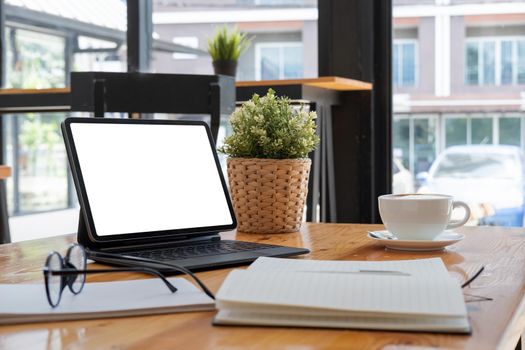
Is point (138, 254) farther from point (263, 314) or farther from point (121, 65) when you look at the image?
point (121, 65)

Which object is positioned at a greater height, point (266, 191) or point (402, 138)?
point (402, 138)

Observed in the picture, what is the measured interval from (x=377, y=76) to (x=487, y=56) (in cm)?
40

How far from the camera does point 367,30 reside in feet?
9.64

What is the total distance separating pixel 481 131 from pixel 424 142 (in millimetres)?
209

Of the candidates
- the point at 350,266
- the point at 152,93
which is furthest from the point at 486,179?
the point at 350,266

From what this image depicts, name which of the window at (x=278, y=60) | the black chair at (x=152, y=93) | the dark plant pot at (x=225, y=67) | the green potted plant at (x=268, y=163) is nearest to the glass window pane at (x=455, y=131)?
the window at (x=278, y=60)

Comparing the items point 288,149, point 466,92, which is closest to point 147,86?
point 288,149

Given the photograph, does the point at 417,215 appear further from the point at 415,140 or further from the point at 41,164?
the point at 41,164

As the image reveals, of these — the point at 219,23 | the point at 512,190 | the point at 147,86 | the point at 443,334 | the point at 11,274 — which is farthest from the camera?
the point at 219,23

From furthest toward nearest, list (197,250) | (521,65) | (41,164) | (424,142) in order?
(41,164)
(424,142)
(521,65)
(197,250)

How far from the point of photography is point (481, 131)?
2879 mm

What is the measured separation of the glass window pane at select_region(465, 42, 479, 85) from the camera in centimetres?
289

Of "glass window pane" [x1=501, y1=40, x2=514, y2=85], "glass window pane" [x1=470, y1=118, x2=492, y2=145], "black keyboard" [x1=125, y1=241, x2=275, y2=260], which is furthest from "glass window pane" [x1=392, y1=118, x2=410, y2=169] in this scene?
"black keyboard" [x1=125, y1=241, x2=275, y2=260]

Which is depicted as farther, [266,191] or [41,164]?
[41,164]
